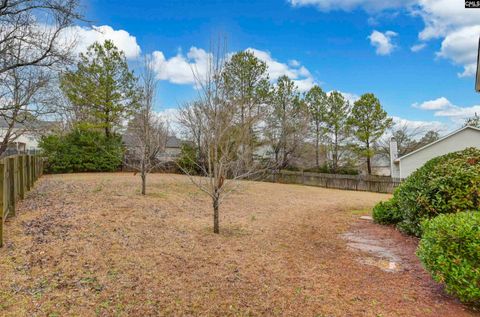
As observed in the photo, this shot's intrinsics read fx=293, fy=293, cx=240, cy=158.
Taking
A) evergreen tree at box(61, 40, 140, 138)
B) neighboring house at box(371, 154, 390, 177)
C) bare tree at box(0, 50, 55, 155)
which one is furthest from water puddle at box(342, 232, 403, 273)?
neighboring house at box(371, 154, 390, 177)

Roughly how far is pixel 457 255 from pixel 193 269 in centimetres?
310

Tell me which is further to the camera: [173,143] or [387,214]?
[173,143]

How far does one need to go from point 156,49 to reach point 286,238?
7089 millimetres

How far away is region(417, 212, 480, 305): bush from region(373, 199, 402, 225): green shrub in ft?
12.4

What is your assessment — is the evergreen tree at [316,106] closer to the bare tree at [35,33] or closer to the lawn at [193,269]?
the lawn at [193,269]

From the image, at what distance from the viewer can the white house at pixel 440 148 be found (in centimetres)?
1748

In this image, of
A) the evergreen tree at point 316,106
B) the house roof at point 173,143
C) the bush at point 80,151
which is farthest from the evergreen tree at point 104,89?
the evergreen tree at point 316,106

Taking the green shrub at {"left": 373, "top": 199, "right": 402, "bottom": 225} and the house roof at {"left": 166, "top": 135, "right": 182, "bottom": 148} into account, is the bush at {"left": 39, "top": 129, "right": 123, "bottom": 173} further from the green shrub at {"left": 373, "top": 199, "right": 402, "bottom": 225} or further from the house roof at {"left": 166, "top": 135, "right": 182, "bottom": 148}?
the green shrub at {"left": 373, "top": 199, "right": 402, "bottom": 225}

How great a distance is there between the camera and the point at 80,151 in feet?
61.3

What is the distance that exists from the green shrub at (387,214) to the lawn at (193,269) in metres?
0.58

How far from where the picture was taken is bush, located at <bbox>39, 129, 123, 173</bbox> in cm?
1795

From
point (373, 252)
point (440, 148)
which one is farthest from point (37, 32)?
point (440, 148)

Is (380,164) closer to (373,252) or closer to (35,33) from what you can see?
(373,252)

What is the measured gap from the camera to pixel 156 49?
9.28m
